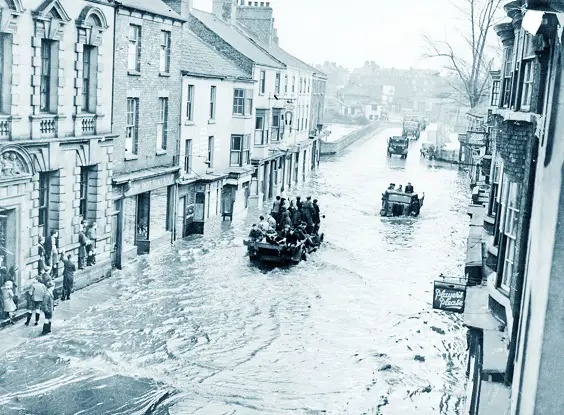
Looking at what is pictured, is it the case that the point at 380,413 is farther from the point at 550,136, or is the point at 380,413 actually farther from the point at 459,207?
the point at 459,207

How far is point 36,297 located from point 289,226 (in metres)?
13.0

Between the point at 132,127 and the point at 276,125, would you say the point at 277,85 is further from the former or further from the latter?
the point at 132,127

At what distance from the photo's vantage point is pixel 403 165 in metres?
74.5

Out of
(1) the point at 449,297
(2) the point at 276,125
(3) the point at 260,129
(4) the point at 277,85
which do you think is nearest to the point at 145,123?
(1) the point at 449,297

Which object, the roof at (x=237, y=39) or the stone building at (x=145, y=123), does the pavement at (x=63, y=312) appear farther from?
the roof at (x=237, y=39)

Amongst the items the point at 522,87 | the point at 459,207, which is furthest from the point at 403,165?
the point at 522,87

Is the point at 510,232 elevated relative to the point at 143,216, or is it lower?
elevated

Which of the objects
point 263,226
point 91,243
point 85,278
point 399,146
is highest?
point 399,146

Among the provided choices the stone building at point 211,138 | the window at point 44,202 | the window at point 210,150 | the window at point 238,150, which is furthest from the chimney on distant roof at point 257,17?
the window at point 44,202

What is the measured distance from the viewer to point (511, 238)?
505 inches

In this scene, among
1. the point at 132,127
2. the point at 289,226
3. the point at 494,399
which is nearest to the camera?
the point at 494,399

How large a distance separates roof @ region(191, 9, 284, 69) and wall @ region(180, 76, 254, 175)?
3.64 meters

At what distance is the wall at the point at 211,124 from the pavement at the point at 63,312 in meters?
10.6

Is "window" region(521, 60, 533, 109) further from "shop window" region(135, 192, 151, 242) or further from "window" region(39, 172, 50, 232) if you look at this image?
"shop window" region(135, 192, 151, 242)
